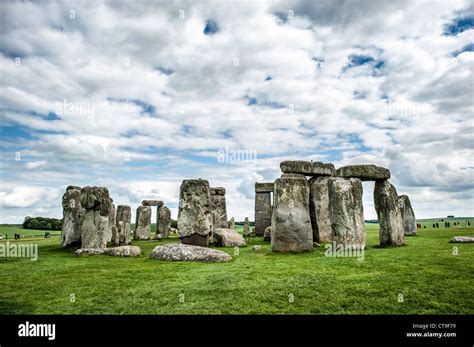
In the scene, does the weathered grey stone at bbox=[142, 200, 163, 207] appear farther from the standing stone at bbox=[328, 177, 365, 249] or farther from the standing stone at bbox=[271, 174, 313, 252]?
the standing stone at bbox=[328, 177, 365, 249]

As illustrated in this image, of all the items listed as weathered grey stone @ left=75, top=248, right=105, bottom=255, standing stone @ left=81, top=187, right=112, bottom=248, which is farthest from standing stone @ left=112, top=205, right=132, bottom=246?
weathered grey stone @ left=75, top=248, right=105, bottom=255

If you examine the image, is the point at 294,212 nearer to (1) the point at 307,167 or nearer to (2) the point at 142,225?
(1) the point at 307,167

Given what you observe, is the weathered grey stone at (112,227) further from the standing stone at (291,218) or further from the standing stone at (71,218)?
the standing stone at (291,218)

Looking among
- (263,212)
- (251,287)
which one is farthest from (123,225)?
(251,287)

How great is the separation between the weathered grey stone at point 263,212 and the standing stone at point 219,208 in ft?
7.42

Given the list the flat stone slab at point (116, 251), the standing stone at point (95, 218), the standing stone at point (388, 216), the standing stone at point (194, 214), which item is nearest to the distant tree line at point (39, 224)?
the standing stone at point (95, 218)

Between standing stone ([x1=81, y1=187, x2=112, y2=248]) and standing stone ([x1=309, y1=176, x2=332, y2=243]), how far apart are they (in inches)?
368

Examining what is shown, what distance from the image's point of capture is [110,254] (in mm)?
12625

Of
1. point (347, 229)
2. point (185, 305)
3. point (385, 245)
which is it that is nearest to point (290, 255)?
point (347, 229)

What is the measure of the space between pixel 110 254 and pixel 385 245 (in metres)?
10.3

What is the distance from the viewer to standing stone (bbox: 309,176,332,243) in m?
16.8

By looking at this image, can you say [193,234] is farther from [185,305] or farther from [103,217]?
[185,305]

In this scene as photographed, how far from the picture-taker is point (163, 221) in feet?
84.7
